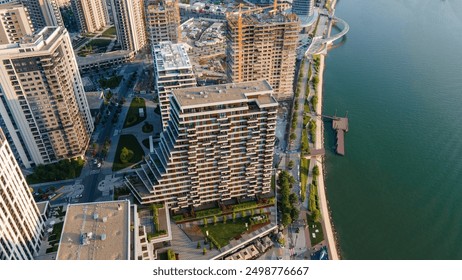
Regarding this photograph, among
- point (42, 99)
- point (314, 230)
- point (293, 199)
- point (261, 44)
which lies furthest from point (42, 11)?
point (314, 230)

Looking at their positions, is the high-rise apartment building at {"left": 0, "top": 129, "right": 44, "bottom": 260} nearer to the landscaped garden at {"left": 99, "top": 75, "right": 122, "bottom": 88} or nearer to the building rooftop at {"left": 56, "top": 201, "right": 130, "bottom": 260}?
the building rooftop at {"left": 56, "top": 201, "right": 130, "bottom": 260}

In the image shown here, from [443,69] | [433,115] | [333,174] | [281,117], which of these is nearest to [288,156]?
[333,174]

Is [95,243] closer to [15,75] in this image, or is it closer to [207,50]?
[15,75]

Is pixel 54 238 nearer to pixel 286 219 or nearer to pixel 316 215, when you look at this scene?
pixel 286 219

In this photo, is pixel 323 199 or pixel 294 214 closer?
pixel 294 214

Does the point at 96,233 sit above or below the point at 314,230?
above

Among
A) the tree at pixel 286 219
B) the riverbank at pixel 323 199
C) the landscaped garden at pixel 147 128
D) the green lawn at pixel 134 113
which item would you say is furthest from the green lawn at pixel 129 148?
the riverbank at pixel 323 199

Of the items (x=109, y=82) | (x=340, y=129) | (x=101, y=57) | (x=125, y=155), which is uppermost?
(x=101, y=57)

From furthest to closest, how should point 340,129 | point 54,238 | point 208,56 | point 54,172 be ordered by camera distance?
point 208,56 < point 340,129 < point 54,172 < point 54,238

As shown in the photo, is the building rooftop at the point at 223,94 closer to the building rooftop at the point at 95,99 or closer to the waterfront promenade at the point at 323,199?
the waterfront promenade at the point at 323,199
